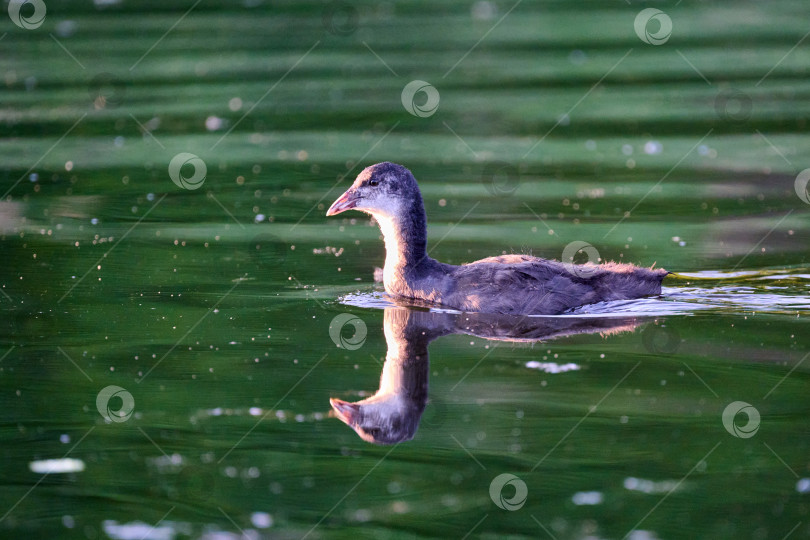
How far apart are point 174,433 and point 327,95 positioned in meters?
11.5

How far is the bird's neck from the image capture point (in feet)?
31.7

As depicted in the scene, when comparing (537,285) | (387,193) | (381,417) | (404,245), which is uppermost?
(387,193)

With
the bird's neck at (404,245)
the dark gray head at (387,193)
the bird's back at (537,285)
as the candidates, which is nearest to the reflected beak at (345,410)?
the bird's back at (537,285)

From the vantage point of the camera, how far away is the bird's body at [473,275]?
354 inches

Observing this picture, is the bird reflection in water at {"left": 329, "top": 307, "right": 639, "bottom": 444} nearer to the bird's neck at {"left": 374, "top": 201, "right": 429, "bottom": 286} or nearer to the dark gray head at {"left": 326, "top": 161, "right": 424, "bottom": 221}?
the bird's neck at {"left": 374, "top": 201, "right": 429, "bottom": 286}

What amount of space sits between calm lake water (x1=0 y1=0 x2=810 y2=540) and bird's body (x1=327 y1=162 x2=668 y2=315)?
6.9 inches

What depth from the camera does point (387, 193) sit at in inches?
384

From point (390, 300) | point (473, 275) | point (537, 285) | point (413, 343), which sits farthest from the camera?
point (390, 300)

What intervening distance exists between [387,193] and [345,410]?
304 cm

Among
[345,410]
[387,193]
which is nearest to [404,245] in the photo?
[387,193]

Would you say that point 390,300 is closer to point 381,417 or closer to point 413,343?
point 413,343

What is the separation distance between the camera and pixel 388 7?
2353 cm

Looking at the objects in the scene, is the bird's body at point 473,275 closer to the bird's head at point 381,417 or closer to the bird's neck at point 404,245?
the bird's neck at point 404,245

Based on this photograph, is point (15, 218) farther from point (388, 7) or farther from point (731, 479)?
point (388, 7)
